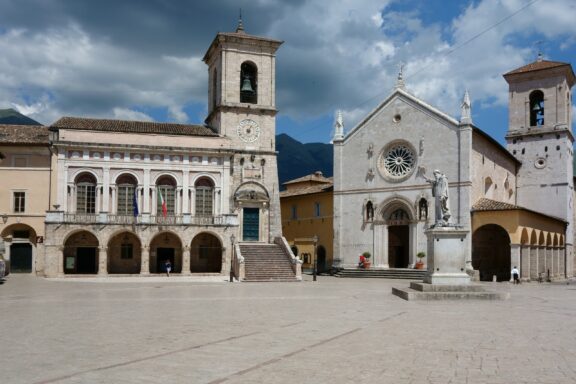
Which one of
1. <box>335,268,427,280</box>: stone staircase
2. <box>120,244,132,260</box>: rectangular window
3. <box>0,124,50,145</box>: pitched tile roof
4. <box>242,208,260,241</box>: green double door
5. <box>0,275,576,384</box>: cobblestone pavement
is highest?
<box>0,124,50,145</box>: pitched tile roof

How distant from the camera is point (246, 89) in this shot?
44.5m

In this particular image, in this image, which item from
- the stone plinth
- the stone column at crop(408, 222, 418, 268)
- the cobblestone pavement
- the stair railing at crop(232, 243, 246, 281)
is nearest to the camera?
the cobblestone pavement

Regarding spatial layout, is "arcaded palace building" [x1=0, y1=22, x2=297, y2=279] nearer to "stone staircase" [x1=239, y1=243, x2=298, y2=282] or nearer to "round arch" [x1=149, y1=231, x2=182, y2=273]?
"round arch" [x1=149, y1=231, x2=182, y2=273]

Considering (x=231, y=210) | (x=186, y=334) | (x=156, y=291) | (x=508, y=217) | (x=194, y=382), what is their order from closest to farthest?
(x=194, y=382)
(x=186, y=334)
(x=156, y=291)
(x=508, y=217)
(x=231, y=210)

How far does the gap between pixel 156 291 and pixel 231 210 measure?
1632 cm

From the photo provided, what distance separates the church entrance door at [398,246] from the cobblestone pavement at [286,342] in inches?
910

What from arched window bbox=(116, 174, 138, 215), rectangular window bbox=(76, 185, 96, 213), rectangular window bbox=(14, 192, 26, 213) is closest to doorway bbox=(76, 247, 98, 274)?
rectangular window bbox=(76, 185, 96, 213)

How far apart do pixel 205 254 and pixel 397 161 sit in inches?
586

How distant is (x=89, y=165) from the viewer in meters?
40.7

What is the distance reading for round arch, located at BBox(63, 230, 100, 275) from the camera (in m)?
40.0

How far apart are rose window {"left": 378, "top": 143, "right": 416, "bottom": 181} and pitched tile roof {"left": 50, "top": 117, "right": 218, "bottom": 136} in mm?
12148

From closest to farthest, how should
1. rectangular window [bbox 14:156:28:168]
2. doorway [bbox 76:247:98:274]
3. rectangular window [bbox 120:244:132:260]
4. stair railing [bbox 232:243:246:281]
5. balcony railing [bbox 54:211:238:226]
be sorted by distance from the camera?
stair railing [bbox 232:243:246:281]
balcony railing [bbox 54:211:238:226]
rectangular window [bbox 14:156:28:168]
doorway [bbox 76:247:98:274]
rectangular window [bbox 120:244:132:260]

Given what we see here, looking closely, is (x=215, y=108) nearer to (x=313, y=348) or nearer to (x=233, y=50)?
(x=233, y=50)

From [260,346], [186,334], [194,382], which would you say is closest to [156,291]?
[186,334]
